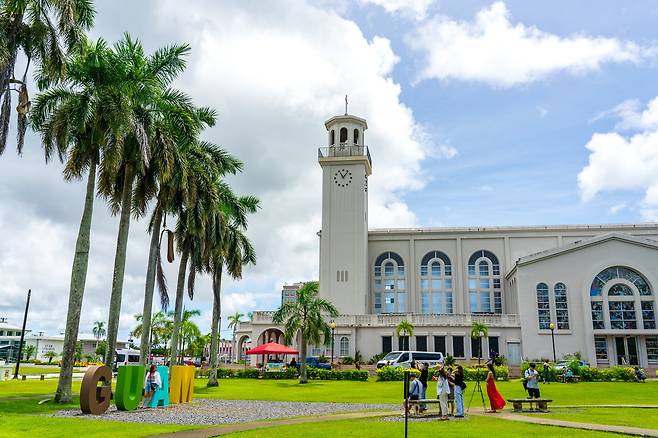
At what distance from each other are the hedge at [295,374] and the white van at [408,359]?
8.06 feet

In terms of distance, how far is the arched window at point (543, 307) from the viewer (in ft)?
157

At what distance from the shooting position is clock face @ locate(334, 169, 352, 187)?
58.1m

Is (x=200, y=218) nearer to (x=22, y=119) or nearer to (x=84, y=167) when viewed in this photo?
(x=84, y=167)

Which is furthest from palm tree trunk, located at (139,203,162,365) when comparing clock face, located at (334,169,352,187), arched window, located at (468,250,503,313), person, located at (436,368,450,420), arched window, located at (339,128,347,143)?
arched window, located at (468,250,503,313)

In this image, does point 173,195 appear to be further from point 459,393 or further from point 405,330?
point 405,330

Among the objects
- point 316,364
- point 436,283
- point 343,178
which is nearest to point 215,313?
point 316,364

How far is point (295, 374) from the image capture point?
133 ft

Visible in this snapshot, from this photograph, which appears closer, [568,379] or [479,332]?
[568,379]

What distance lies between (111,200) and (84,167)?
276 centimetres

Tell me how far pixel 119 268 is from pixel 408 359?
2339 cm

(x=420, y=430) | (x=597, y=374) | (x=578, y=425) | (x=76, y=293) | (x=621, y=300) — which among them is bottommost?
(x=420, y=430)

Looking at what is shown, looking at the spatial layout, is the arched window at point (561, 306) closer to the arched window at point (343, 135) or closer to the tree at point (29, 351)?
the arched window at point (343, 135)

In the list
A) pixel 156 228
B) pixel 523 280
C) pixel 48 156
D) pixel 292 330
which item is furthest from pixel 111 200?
pixel 523 280

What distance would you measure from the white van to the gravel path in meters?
17.8
